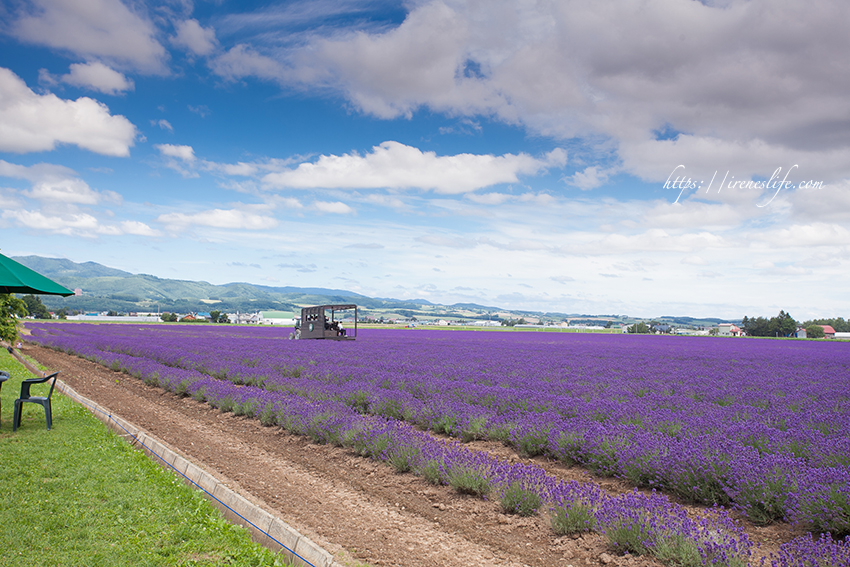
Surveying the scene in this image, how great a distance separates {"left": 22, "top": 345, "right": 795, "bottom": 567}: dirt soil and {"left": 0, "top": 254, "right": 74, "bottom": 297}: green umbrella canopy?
219cm

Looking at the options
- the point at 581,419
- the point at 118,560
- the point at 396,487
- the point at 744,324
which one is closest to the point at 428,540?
the point at 396,487

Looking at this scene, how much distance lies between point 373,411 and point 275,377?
4.07 m

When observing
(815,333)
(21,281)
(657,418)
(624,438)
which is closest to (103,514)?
(21,281)

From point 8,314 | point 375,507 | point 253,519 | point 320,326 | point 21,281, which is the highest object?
point 21,281

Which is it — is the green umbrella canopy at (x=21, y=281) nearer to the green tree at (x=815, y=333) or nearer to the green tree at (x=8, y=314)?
the green tree at (x=8, y=314)

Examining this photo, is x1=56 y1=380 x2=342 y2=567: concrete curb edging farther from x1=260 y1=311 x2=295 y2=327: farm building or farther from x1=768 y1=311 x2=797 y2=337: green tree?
x1=768 y1=311 x2=797 y2=337: green tree

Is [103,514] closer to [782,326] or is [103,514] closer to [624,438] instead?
[624,438]

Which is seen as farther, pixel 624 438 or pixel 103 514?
pixel 624 438

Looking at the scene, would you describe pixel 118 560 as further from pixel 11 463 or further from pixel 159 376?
pixel 159 376

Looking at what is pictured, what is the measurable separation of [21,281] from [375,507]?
5926 millimetres

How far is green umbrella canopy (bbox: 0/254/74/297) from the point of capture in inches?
263

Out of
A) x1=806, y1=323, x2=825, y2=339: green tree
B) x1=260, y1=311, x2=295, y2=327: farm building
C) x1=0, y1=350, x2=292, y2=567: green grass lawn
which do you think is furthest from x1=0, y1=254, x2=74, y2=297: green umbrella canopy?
x1=806, y1=323, x2=825, y2=339: green tree

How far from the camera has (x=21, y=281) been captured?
22.1 ft

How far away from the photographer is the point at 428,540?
410 centimetres
